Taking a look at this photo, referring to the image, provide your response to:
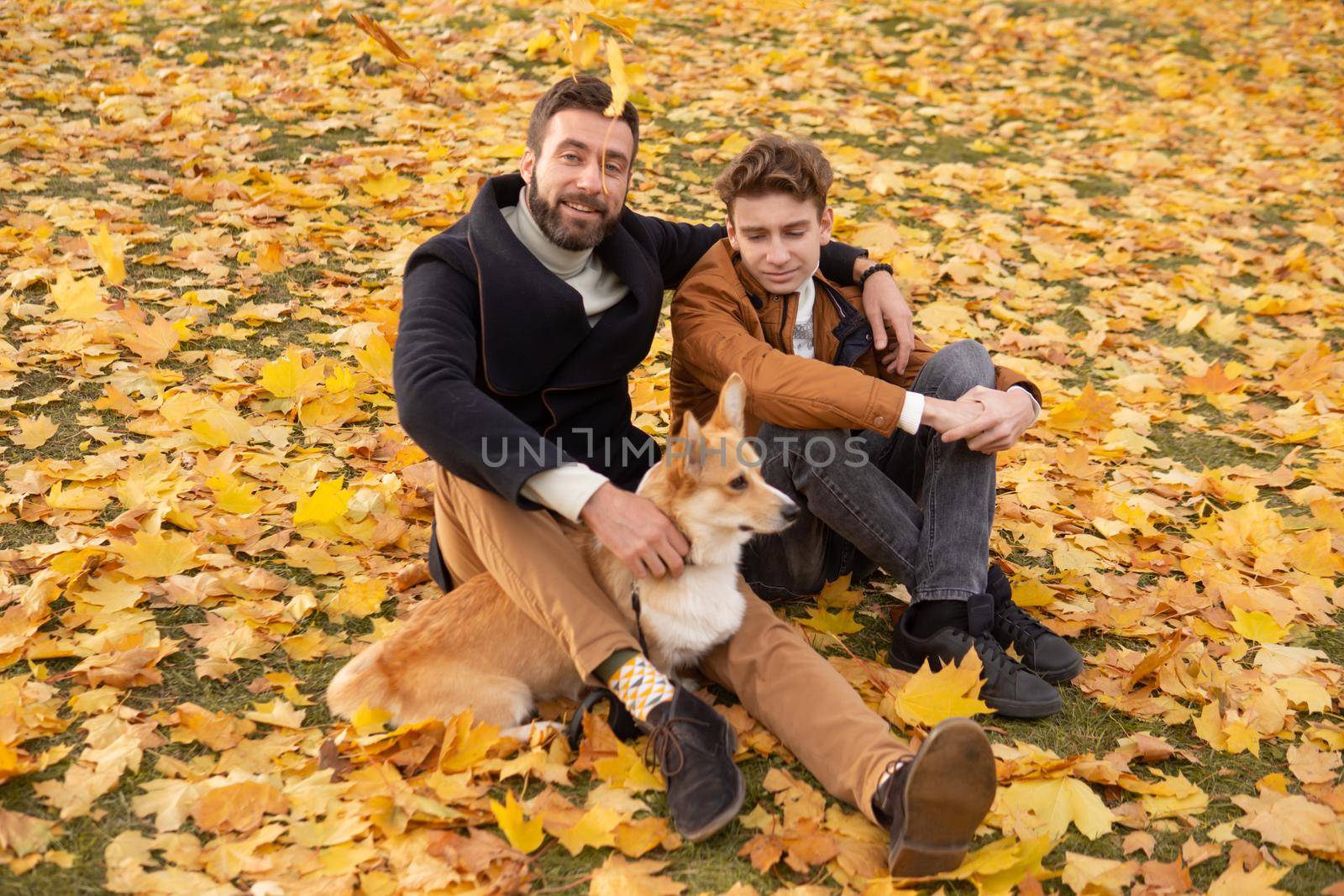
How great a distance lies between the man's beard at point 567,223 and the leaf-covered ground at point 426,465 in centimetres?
82

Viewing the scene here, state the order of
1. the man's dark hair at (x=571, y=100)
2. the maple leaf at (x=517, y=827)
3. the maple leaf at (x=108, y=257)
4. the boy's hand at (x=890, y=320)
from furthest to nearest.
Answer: the maple leaf at (x=108, y=257)
the boy's hand at (x=890, y=320)
the man's dark hair at (x=571, y=100)
the maple leaf at (x=517, y=827)

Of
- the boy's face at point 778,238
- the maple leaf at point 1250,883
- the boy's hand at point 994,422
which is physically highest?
the boy's face at point 778,238

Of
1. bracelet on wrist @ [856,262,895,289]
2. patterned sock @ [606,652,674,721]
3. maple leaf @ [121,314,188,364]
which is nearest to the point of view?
patterned sock @ [606,652,674,721]

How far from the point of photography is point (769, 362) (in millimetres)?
3152

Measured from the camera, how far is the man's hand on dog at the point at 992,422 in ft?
9.96

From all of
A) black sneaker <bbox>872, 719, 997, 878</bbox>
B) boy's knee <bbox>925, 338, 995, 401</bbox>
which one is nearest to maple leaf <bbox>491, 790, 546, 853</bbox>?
black sneaker <bbox>872, 719, 997, 878</bbox>

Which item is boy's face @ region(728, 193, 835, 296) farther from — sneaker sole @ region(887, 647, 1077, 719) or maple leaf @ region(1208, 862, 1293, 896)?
maple leaf @ region(1208, 862, 1293, 896)

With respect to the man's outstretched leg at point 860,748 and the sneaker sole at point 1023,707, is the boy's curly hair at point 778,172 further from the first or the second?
the sneaker sole at point 1023,707

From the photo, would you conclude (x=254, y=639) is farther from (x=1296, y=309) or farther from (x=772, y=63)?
(x=772, y=63)

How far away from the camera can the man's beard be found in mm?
3215

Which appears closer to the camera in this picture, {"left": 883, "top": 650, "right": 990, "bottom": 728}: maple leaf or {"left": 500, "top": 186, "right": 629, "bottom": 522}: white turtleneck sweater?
{"left": 883, "top": 650, "right": 990, "bottom": 728}: maple leaf

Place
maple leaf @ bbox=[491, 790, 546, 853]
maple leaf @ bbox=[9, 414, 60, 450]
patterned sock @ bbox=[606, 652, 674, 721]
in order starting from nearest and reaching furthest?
maple leaf @ bbox=[491, 790, 546, 853] < patterned sock @ bbox=[606, 652, 674, 721] < maple leaf @ bbox=[9, 414, 60, 450]

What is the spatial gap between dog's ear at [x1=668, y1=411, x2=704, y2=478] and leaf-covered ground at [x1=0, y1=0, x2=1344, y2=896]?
757 millimetres

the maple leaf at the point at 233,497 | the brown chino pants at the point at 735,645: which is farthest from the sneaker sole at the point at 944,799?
the maple leaf at the point at 233,497
